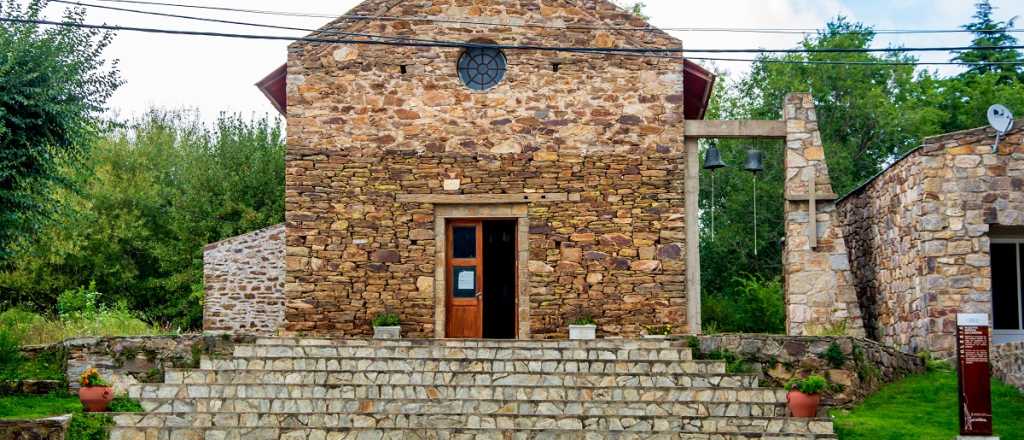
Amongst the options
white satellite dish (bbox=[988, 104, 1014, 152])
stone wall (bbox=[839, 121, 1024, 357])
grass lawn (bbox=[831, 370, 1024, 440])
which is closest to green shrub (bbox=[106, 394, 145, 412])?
grass lawn (bbox=[831, 370, 1024, 440])

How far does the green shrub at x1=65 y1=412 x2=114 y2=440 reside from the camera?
1491cm

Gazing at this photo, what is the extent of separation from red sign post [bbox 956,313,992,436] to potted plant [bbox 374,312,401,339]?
27.2 ft

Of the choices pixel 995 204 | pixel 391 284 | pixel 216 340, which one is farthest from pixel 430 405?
pixel 995 204

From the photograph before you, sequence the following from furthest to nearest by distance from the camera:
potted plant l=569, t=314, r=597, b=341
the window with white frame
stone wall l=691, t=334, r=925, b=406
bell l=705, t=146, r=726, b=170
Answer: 1. bell l=705, t=146, r=726, b=170
2. potted plant l=569, t=314, r=597, b=341
3. the window with white frame
4. stone wall l=691, t=334, r=925, b=406

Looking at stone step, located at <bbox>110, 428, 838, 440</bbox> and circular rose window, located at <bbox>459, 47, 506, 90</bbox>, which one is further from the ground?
circular rose window, located at <bbox>459, 47, 506, 90</bbox>

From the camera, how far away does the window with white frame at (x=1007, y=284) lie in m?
19.3

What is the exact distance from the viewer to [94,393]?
50.8 ft

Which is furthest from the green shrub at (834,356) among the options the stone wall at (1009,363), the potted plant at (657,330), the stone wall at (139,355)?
the stone wall at (139,355)

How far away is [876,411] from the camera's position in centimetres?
1645

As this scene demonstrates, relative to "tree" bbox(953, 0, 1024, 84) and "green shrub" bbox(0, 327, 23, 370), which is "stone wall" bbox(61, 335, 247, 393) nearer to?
"green shrub" bbox(0, 327, 23, 370)

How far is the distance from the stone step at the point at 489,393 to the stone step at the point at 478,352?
1.01 m

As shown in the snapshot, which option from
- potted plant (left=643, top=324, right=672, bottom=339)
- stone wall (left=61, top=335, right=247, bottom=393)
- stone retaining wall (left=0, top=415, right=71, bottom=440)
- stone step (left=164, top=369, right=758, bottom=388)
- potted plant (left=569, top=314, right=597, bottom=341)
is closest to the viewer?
stone retaining wall (left=0, top=415, right=71, bottom=440)

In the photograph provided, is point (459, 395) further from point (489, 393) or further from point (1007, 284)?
point (1007, 284)

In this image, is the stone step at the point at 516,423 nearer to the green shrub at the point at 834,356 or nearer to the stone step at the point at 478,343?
the green shrub at the point at 834,356
